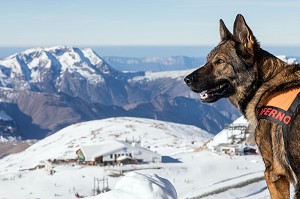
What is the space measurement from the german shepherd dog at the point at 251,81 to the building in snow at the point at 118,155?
3593 inches

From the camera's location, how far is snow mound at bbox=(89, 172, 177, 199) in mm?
12133

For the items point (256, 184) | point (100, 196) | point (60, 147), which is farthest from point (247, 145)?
point (60, 147)

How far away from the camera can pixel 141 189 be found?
1227 cm

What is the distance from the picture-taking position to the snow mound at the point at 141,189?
1213 cm

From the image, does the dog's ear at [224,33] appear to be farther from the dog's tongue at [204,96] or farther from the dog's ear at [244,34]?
the dog's tongue at [204,96]

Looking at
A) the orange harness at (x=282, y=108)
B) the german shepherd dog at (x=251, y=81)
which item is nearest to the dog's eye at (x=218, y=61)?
the german shepherd dog at (x=251, y=81)

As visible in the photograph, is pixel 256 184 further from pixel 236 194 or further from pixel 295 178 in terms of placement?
pixel 295 178

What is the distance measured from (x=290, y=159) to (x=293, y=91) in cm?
105

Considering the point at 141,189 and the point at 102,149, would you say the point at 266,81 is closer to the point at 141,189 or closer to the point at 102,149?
the point at 141,189

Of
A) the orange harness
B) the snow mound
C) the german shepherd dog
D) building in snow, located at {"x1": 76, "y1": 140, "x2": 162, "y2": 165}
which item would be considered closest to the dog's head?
the german shepherd dog

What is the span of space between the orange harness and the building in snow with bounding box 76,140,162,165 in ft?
300

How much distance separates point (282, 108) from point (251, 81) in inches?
24.3

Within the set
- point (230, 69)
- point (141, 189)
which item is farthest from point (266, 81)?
point (141, 189)

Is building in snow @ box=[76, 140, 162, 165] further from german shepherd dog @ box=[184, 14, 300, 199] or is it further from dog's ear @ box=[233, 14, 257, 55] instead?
dog's ear @ box=[233, 14, 257, 55]
